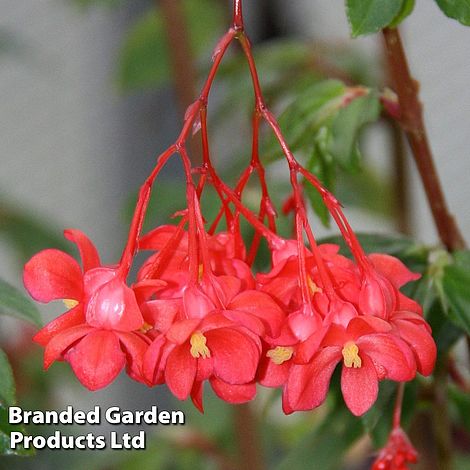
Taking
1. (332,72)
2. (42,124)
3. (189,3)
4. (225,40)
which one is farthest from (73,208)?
(225,40)

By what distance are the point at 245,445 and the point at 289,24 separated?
1.03 m

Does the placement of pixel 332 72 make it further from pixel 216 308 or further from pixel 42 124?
pixel 42 124

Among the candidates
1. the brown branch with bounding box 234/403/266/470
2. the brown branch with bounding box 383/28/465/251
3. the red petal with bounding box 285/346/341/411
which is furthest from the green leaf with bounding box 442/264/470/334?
the brown branch with bounding box 234/403/266/470

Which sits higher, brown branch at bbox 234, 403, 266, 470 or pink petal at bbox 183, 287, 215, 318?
brown branch at bbox 234, 403, 266, 470

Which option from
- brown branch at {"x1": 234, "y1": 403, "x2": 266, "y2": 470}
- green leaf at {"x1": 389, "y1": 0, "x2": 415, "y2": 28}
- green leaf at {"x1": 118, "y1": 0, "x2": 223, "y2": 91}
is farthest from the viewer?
green leaf at {"x1": 118, "y1": 0, "x2": 223, "y2": 91}

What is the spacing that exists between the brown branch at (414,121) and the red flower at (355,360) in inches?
6.1

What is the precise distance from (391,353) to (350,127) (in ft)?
0.71

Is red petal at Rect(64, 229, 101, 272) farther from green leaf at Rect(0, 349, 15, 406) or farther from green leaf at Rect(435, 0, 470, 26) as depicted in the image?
green leaf at Rect(435, 0, 470, 26)

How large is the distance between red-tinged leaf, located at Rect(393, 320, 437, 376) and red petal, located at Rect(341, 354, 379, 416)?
0.08 feet

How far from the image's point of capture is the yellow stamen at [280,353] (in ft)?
1.35

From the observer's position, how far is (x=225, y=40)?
430 mm

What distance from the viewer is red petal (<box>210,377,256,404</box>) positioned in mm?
420

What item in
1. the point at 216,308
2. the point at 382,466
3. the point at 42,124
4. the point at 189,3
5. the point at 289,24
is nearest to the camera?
the point at 216,308

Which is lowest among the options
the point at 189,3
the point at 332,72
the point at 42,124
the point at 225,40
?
the point at 225,40
